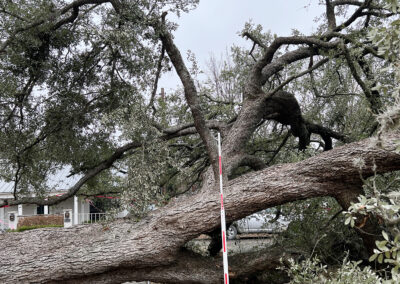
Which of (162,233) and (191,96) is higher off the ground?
(191,96)

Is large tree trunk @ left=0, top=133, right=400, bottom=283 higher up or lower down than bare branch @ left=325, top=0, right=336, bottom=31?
lower down

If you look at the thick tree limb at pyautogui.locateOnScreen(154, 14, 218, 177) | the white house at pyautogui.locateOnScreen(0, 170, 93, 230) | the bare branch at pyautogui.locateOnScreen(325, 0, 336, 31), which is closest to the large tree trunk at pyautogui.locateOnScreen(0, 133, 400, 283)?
the thick tree limb at pyautogui.locateOnScreen(154, 14, 218, 177)

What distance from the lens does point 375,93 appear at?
250 inches

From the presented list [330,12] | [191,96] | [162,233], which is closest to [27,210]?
[191,96]

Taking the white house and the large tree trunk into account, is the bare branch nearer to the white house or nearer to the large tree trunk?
the large tree trunk

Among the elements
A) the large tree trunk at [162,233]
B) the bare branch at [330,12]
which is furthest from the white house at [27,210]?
the bare branch at [330,12]

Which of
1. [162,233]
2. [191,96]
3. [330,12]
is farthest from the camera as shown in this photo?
[330,12]

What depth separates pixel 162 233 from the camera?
5051 mm

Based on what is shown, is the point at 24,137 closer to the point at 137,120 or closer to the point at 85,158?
the point at 85,158

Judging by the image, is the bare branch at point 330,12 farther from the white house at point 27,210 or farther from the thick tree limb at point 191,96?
the white house at point 27,210

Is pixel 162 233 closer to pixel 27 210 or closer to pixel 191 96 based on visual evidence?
pixel 191 96

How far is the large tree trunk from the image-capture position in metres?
4.88

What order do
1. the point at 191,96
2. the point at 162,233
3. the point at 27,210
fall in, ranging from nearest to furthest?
the point at 162,233, the point at 191,96, the point at 27,210

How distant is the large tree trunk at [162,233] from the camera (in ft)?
16.0
